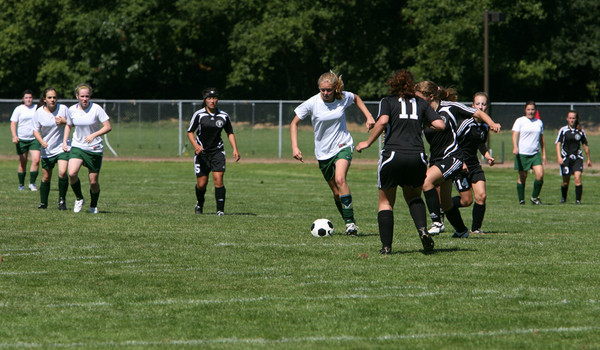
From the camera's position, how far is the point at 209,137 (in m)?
13.9

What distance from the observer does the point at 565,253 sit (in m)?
9.45

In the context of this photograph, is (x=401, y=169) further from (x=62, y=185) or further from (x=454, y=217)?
(x=62, y=185)

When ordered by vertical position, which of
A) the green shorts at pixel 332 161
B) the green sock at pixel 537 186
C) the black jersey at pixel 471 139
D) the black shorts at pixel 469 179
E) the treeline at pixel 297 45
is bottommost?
the green sock at pixel 537 186

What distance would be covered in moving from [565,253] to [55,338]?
19.0ft

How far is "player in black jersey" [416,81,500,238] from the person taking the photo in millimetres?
10336

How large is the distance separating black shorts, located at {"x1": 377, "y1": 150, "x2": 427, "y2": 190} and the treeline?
35825mm

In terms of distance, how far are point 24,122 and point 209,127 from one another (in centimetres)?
756

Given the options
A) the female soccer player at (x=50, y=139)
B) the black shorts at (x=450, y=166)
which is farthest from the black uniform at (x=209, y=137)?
the black shorts at (x=450, y=166)

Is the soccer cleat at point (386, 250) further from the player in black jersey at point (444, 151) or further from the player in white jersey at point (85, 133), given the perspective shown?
the player in white jersey at point (85, 133)

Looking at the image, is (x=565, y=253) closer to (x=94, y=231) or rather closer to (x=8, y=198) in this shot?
(x=94, y=231)

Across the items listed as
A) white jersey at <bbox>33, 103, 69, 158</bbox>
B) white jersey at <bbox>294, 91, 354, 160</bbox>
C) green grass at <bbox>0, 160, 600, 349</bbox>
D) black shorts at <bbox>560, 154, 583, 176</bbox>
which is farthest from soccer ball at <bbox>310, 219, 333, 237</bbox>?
black shorts at <bbox>560, 154, 583, 176</bbox>

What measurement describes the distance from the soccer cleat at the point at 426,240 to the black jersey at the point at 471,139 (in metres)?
2.61

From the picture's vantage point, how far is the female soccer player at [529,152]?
18.0 metres

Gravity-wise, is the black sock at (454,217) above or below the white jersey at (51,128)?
below
